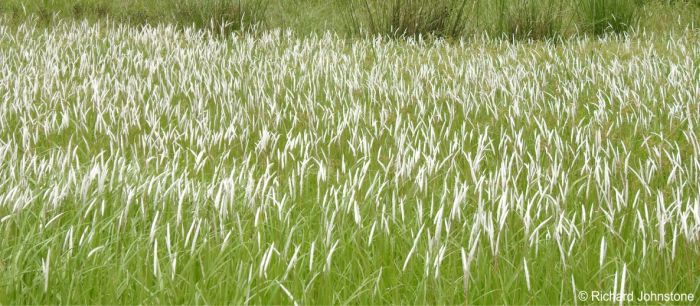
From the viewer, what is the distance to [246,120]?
388 centimetres

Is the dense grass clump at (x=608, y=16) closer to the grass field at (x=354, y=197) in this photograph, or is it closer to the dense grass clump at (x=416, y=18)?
the dense grass clump at (x=416, y=18)

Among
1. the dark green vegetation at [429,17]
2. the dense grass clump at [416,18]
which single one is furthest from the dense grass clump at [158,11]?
the dense grass clump at [416,18]

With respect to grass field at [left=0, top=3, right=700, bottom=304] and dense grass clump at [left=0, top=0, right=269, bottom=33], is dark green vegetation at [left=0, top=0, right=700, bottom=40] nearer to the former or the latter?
dense grass clump at [left=0, top=0, right=269, bottom=33]

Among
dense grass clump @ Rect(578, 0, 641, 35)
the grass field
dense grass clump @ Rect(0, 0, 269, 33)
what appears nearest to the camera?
the grass field

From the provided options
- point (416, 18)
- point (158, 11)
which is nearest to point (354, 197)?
point (416, 18)

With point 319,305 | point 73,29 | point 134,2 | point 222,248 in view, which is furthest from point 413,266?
point 134,2

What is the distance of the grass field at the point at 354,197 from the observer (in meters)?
1.92

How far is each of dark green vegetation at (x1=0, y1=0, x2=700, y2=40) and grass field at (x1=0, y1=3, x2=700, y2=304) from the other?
295 cm

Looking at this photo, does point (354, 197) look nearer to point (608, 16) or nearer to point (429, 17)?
point (429, 17)

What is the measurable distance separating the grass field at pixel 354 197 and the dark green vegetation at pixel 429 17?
295 cm

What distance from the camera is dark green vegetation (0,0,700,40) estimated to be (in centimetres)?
811

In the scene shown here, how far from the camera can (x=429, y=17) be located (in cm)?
816

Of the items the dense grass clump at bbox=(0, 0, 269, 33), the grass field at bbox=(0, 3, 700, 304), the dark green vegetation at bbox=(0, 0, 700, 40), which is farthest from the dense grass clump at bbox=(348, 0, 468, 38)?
the grass field at bbox=(0, 3, 700, 304)

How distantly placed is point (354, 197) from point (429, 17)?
19.5ft
